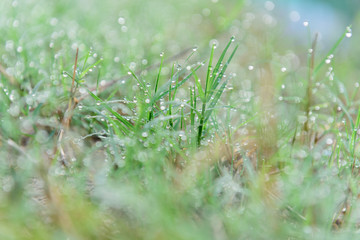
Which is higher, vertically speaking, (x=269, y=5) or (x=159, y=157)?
(x=269, y=5)

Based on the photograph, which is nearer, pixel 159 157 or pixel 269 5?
pixel 159 157

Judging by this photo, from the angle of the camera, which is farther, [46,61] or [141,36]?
[141,36]

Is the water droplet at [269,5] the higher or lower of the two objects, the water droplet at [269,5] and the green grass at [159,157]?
the higher

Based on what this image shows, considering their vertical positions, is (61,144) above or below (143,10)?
below

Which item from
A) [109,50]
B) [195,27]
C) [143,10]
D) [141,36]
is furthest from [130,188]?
[195,27]

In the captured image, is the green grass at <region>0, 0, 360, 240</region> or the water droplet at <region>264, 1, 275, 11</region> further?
the water droplet at <region>264, 1, 275, 11</region>

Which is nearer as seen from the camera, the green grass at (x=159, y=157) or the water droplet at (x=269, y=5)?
the green grass at (x=159, y=157)

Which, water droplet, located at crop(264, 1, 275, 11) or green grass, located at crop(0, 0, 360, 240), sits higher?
water droplet, located at crop(264, 1, 275, 11)

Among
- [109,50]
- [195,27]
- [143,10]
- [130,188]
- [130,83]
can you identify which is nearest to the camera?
[130,188]

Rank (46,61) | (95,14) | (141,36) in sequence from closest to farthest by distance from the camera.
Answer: (46,61) → (141,36) → (95,14)

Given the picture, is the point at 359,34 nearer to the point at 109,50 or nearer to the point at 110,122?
the point at 109,50

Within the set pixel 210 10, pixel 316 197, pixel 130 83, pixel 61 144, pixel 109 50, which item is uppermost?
pixel 210 10
